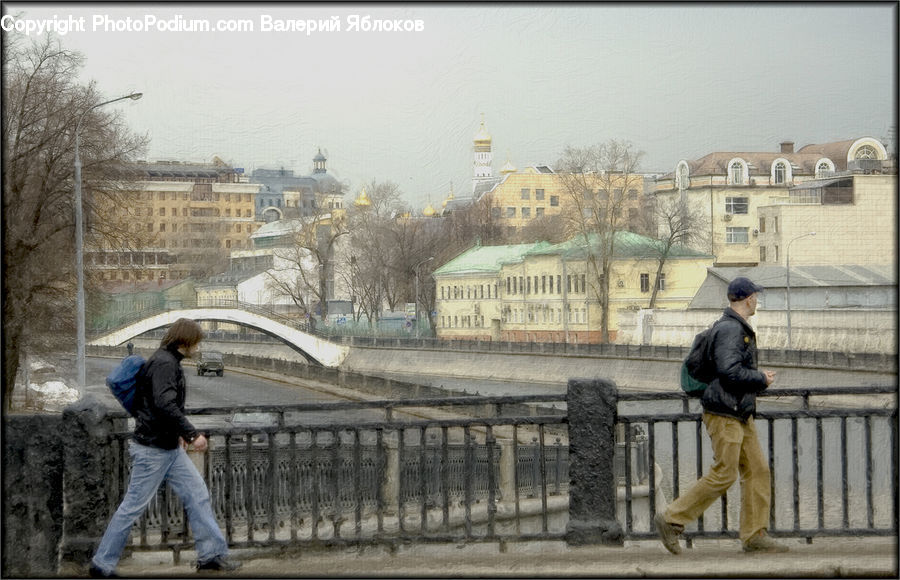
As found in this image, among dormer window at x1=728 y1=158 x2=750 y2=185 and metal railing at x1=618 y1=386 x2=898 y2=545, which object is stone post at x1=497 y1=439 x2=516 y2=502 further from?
dormer window at x1=728 y1=158 x2=750 y2=185

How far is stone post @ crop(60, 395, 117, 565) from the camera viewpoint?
22.8ft

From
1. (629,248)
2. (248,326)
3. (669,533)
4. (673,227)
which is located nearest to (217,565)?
(669,533)

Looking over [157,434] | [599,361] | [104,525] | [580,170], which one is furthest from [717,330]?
[580,170]

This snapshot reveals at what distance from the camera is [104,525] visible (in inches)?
278

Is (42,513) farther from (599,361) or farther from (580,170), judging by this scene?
(580,170)

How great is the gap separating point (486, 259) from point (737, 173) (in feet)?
51.5

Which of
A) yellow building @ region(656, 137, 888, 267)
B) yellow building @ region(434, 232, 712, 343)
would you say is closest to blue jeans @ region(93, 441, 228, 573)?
yellow building @ region(434, 232, 712, 343)

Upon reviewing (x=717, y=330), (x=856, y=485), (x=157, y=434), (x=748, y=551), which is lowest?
(x=856, y=485)

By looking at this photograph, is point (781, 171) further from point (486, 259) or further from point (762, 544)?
point (762, 544)

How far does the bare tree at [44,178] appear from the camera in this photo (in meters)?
31.0

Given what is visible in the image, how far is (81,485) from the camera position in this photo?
7.00 meters

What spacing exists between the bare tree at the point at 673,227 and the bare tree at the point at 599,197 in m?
1.89

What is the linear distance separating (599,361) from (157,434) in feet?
178

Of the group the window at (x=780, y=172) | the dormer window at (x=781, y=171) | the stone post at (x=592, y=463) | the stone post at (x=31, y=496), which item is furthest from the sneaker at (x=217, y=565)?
the window at (x=780, y=172)
